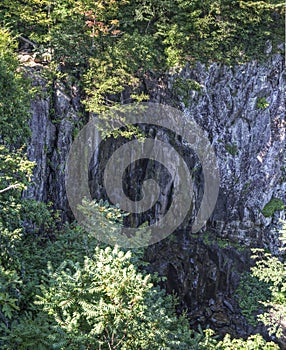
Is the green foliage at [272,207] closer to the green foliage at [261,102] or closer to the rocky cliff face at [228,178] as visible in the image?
the rocky cliff face at [228,178]

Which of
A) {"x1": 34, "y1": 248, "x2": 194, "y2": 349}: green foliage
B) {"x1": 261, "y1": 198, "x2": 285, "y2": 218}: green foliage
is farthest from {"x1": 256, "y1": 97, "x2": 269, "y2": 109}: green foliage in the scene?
{"x1": 34, "y1": 248, "x2": 194, "y2": 349}: green foliage

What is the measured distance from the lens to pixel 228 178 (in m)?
15.4

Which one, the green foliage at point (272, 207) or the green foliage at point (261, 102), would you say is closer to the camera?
the green foliage at point (261, 102)

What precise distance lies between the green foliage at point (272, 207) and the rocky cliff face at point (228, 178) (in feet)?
0.14

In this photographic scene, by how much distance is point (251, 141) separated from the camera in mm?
15336

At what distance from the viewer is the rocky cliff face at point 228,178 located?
47.0 ft

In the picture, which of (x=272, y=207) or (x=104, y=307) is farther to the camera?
(x=272, y=207)

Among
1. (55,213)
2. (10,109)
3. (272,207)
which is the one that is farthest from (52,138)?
(272,207)

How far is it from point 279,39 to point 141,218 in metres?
10.2

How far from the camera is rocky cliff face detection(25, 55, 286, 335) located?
14.3 metres

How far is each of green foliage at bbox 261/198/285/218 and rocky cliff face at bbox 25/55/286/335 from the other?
0.04 metres

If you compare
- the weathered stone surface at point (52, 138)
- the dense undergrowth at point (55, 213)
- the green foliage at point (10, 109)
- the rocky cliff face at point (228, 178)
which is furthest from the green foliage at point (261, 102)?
the green foliage at point (10, 109)

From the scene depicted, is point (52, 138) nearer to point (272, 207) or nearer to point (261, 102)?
point (261, 102)

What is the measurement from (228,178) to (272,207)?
245cm
